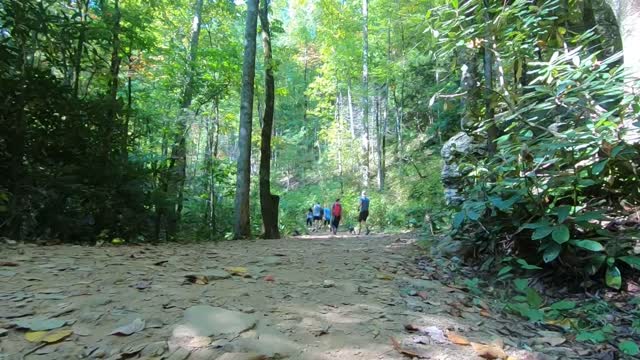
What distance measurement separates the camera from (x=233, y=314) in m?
2.51

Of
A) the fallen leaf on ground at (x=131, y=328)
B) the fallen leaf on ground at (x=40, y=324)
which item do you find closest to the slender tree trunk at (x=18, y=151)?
the fallen leaf on ground at (x=40, y=324)

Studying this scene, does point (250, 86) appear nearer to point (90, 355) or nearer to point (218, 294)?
point (218, 294)

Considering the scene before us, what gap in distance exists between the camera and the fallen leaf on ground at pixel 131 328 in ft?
7.02

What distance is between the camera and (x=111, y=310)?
2.44m

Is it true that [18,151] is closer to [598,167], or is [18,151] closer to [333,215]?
[598,167]

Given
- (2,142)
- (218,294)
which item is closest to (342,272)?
(218,294)

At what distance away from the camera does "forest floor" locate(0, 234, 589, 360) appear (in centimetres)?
208

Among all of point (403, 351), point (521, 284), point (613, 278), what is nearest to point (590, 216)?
point (613, 278)

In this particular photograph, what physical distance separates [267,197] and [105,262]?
6.06 m

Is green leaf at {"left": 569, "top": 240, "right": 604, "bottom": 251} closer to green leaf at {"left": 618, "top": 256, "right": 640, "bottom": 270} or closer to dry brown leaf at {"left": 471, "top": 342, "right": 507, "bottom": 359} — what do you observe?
green leaf at {"left": 618, "top": 256, "right": 640, "bottom": 270}

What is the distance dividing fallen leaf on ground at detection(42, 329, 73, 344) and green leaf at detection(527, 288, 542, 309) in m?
3.68


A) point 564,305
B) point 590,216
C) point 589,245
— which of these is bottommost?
point 564,305

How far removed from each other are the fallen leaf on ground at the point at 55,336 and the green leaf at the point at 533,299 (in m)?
3.68

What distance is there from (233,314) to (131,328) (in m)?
0.59
